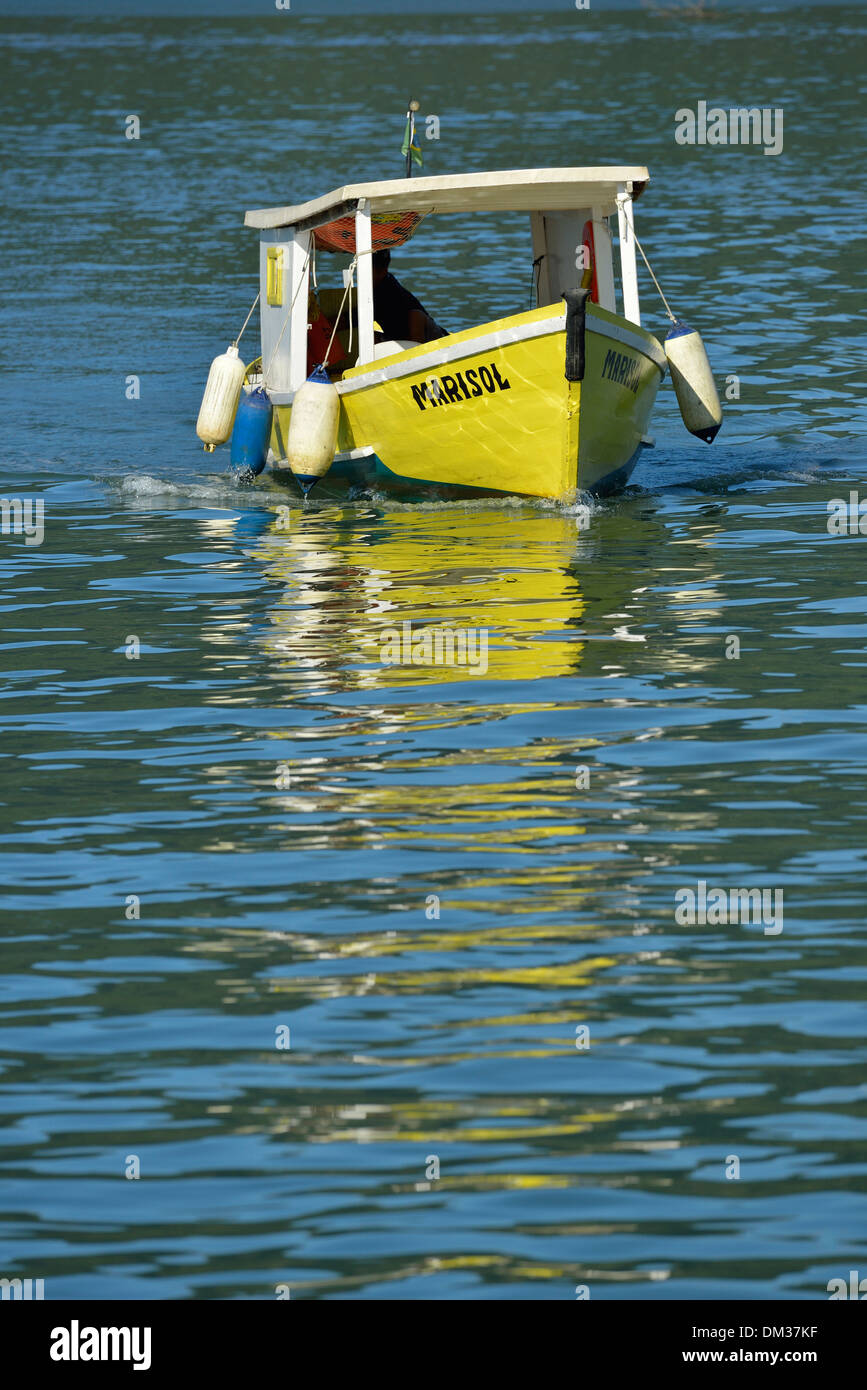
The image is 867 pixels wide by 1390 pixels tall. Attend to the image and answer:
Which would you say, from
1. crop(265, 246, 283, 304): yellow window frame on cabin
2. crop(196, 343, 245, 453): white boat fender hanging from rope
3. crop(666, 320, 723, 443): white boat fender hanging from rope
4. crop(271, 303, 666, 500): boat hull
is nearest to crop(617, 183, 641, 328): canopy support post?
crop(666, 320, 723, 443): white boat fender hanging from rope

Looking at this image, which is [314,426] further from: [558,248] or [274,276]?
[558,248]

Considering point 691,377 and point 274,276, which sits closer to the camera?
point 691,377

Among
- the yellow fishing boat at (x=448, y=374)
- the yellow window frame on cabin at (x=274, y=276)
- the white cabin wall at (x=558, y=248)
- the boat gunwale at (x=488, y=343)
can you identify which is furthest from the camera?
the white cabin wall at (x=558, y=248)

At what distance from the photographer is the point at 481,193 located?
645 inches

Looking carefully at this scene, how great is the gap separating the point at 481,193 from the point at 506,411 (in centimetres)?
200

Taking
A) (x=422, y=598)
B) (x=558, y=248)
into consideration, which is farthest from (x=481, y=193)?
(x=422, y=598)

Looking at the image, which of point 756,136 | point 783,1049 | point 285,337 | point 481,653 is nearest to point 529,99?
point 756,136

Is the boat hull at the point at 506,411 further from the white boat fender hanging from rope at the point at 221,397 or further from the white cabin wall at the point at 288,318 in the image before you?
the white boat fender hanging from rope at the point at 221,397

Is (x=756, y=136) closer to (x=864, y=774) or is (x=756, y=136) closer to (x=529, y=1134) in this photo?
(x=864, y=774)

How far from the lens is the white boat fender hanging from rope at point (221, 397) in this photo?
18.0 metres

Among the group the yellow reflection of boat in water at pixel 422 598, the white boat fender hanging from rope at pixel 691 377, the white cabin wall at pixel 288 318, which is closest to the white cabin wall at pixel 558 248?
the white boat fender hanging from rope at pixel 691 377

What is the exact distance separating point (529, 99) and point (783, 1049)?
147 ft

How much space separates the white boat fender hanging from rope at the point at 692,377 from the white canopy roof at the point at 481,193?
1167 millimetres

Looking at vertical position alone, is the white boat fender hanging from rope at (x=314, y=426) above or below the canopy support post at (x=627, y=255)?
below
